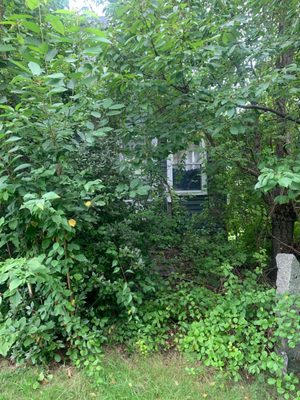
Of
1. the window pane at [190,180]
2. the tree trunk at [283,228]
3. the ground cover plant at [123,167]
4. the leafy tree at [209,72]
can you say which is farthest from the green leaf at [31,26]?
the window pane at [190,180]

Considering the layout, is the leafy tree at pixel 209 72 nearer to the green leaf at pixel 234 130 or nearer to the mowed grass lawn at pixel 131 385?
the green leaf at pixel 234 130

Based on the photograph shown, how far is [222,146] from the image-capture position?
372cm

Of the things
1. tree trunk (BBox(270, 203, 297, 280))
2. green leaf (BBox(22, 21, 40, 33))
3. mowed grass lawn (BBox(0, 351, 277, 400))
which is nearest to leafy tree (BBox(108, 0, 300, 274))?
green leaf (BBox(22, 21, 40, 33))

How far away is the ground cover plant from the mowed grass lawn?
0.22 ft

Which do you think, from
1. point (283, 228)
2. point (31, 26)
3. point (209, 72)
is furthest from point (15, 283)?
point (283, 228)

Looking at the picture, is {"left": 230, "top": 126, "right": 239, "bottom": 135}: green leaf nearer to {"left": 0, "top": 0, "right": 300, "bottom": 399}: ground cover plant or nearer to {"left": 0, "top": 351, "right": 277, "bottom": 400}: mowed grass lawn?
{"left": 0, "top": 0, "right": 300, "bottom": 399}: ground cover plant

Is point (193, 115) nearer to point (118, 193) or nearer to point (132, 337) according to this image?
point (118, 193)

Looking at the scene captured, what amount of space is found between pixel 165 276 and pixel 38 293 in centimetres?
154

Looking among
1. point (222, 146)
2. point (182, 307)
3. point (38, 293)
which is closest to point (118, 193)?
point (38, 293)

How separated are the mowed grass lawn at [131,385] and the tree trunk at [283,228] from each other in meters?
2.32

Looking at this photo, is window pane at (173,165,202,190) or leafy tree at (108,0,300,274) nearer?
leafy tree at (108,0,300,274)

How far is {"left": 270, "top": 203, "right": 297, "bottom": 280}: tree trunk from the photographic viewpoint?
13.8ft

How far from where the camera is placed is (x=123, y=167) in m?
2.64

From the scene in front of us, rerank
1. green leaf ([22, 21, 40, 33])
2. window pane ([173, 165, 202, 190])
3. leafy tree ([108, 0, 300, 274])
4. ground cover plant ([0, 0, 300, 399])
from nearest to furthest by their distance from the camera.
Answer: green leaf ([22, 21, 40, 33]) → ground cover plant ([0, 0, 300, 399]) → leafy tree ([108, 0, 300, 274]) → window pane ([173, 165, 202, 190])
